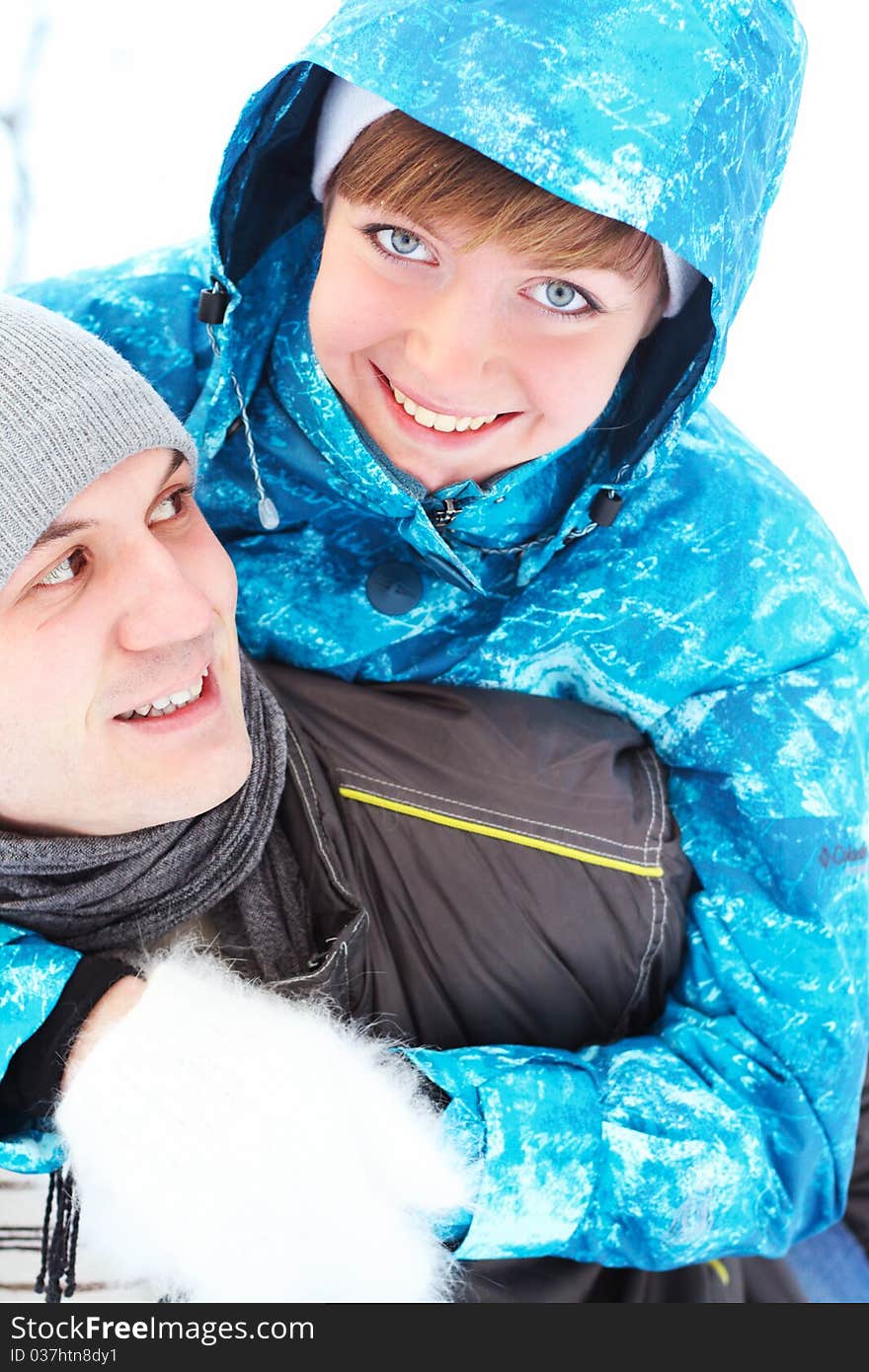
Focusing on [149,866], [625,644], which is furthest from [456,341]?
[149,866]

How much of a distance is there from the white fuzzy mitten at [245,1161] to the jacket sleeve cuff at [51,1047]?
4 cm

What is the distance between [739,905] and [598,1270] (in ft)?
1.47

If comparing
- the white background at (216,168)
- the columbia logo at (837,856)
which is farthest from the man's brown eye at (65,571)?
the white background at (216,168)

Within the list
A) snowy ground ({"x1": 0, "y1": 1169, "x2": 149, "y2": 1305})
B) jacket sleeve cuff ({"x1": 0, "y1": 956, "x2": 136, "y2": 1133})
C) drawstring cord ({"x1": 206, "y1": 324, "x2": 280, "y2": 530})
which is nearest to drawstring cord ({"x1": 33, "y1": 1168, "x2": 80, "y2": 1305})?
snowy ground ({"x1": 0, "y1": 1169, "x2": 149, "y2": 1305})

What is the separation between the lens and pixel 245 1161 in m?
0.98

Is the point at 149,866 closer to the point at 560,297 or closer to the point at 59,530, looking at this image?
the point at 59,530

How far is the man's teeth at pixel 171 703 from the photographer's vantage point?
1042mm

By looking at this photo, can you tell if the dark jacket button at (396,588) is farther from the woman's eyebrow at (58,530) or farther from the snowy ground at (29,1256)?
the snowy ground at (29,1256)

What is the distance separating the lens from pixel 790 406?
7.49 ft

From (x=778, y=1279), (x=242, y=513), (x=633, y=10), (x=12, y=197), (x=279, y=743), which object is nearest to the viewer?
(x=633, y=10)

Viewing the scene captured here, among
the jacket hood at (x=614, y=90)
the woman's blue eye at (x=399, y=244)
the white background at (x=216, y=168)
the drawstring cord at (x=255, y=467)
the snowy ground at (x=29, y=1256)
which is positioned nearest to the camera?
the jacket hood at (x=614, y=90)

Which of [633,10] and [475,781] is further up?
[633,10]

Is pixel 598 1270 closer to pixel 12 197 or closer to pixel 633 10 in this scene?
pixel 633 10

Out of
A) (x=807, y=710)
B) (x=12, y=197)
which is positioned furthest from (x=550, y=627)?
(x=12, y=197)
